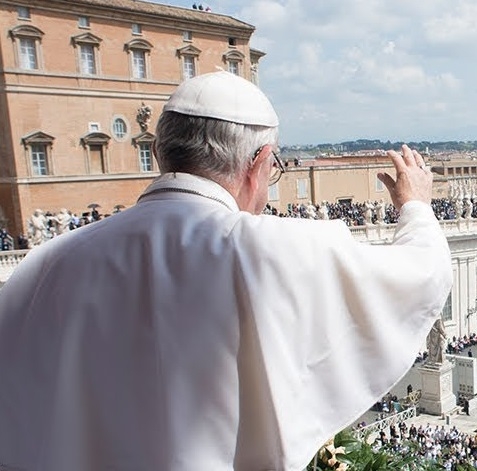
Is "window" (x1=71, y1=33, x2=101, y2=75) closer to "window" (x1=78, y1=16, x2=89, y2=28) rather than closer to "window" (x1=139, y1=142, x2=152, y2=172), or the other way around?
"window" (x1=78, y1=16, x2=89, y2=28)

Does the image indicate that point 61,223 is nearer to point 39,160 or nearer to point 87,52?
point 39,160

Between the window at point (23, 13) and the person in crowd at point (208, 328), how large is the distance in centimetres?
2520

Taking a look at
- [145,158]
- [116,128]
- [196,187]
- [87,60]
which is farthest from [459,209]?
[196,187]

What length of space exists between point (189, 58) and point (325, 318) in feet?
97.9

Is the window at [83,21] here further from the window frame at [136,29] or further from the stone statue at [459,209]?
the stone statue at [459,209]

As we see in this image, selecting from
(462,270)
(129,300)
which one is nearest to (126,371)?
(129,300)

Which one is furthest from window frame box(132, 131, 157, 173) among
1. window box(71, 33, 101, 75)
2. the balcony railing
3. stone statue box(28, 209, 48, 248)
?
the balcony railing

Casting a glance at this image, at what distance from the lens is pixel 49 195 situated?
1015 inches

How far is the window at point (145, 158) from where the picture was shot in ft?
94.8

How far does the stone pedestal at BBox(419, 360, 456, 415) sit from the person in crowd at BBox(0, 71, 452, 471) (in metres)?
19.3

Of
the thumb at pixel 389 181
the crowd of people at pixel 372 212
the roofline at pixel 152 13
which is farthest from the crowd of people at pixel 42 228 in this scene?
the thumb at pixel 389 181

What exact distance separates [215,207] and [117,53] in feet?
91.0

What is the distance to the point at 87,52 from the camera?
2670 centimetres

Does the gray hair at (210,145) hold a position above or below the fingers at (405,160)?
above
